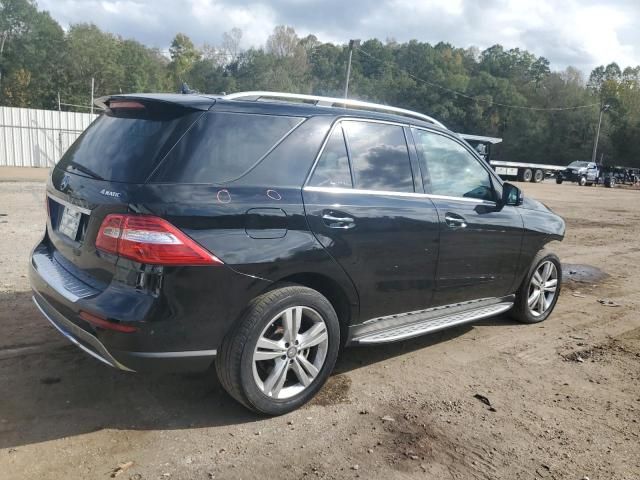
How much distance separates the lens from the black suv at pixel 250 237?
2.86 m

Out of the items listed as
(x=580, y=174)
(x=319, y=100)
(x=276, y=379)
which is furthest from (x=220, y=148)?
(x=580, y=174)

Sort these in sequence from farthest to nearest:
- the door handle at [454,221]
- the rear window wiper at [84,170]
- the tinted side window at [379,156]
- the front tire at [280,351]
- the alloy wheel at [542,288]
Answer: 1. the alloy wheel at [542,288]
2. the door handle at [454,221]
3. the tinted side window at [379,156]
4. the rear window wiper at [84,170]
5. the front tire at [280,351]

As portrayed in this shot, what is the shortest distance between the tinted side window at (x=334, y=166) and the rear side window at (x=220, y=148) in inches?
12.6

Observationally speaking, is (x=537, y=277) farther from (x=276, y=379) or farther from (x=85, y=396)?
(x=85, y=396)

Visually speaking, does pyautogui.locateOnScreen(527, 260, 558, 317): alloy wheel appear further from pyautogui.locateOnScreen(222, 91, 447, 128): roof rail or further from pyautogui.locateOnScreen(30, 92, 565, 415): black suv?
pyautogui.locateOnScreen(222, 91, 447, 128): roof rail

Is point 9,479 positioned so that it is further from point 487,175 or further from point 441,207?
point 487,175

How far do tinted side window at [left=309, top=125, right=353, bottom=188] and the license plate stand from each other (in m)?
1.41

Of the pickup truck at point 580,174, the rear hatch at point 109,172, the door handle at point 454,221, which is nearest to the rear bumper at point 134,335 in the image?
the rear hatch at point 109,172

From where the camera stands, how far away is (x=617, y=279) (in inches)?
298

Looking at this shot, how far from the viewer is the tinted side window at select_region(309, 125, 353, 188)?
346 centimetres

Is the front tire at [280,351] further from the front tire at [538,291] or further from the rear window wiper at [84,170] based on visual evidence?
the front tire at [538,291]

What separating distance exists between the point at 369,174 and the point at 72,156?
79.2 inches

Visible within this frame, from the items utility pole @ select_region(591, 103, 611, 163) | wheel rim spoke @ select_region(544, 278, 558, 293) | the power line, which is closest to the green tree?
the power line

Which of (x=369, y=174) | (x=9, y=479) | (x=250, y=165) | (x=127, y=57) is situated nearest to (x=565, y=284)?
(x=369, y=174)
